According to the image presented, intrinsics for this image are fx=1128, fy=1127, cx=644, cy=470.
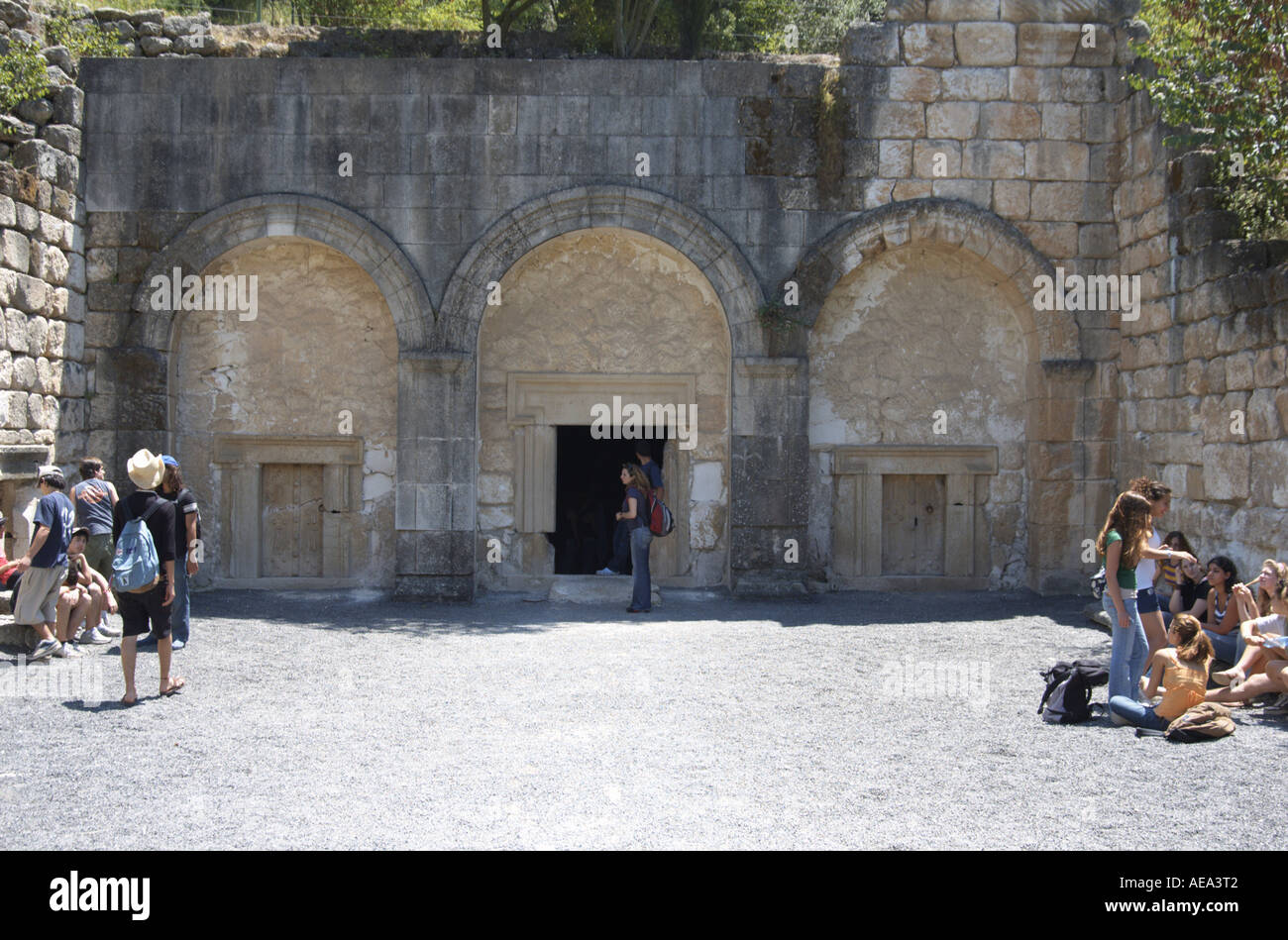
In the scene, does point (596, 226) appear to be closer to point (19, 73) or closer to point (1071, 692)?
point (19, 73)

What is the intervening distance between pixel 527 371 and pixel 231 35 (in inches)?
190

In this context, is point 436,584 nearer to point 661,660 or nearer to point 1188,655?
point 661,660

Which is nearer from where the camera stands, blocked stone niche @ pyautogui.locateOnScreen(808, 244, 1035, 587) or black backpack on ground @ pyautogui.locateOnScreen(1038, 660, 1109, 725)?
black backpack on ground @ pyautogui.locateOnScreen(1038, 660, 1109, 725)

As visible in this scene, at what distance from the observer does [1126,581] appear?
Result: 635 centimetres

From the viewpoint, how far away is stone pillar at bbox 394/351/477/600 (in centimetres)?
1095

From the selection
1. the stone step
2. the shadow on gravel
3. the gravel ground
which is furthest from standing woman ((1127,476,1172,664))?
the stone step

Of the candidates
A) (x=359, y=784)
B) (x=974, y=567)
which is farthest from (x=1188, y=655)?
(x=974, y=567)

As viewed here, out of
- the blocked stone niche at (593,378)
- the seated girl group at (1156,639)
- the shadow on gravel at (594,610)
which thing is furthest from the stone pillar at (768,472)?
the seated girl group at (1156,639)

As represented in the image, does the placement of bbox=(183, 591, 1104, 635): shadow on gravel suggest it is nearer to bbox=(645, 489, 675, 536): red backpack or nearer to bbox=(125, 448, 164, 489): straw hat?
bbox=(645, 489, 675, 536): red backpack

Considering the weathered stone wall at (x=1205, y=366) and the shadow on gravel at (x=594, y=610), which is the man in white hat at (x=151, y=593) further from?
the weathered stone wall at (x=1205, y=366)

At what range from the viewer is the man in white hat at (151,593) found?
6656mm

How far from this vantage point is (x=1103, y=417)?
11.2 meters

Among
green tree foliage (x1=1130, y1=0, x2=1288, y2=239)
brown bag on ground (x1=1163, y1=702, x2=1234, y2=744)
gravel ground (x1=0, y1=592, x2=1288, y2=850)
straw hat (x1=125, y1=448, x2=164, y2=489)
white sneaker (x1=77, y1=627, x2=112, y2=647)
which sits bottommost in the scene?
gravel ground (x1=0, y1=592, x2=1288, y2=850)

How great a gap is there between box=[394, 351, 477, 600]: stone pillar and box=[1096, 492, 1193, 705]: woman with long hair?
632 centimetres
